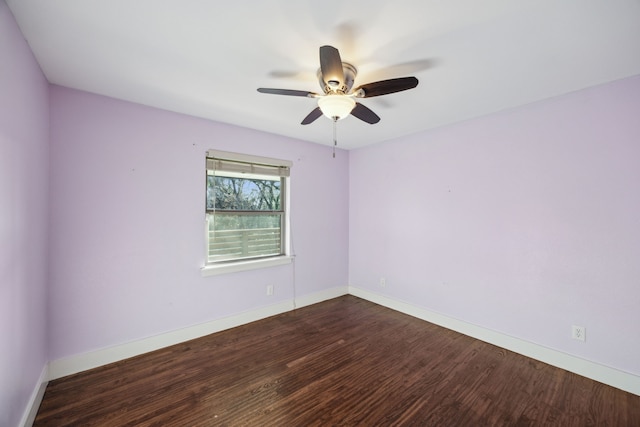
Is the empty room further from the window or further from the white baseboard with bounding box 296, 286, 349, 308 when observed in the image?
the white baseboard with bounding box 296, 286, 349, 308

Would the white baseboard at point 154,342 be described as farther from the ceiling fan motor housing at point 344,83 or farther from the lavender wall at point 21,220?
the ceiling fan motor housing at point 344,83

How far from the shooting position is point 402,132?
341cm

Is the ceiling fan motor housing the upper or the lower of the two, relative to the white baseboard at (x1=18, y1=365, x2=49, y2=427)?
upper

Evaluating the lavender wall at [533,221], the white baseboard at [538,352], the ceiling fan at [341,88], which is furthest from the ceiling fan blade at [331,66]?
the white baseboard at [538,352]

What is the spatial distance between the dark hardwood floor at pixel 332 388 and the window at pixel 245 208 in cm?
101

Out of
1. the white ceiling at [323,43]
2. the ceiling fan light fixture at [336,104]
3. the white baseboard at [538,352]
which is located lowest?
the white baseboard at [538,352]

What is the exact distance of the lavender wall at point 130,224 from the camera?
219cm

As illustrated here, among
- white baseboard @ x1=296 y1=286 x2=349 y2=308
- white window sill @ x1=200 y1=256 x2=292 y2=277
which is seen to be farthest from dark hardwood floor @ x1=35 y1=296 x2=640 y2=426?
white baseboard @ x1=296 y1=286 x2=349 y2=308

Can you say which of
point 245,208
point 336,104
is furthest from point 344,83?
point 245,208

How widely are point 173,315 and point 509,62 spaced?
3.65m

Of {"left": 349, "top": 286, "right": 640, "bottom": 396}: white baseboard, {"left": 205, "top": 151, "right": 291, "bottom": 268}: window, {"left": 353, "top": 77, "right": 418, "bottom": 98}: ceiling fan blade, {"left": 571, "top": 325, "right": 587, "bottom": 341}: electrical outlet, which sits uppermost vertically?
{"left": 353, "top": 77, "right": 418, "bottom": 98}: ceiling fan blade

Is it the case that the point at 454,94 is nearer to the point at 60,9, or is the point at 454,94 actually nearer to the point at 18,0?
the point at 60,9

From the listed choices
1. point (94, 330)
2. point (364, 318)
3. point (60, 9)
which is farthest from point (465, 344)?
point (60, 9)

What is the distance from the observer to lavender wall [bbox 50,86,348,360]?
7.19 ft
